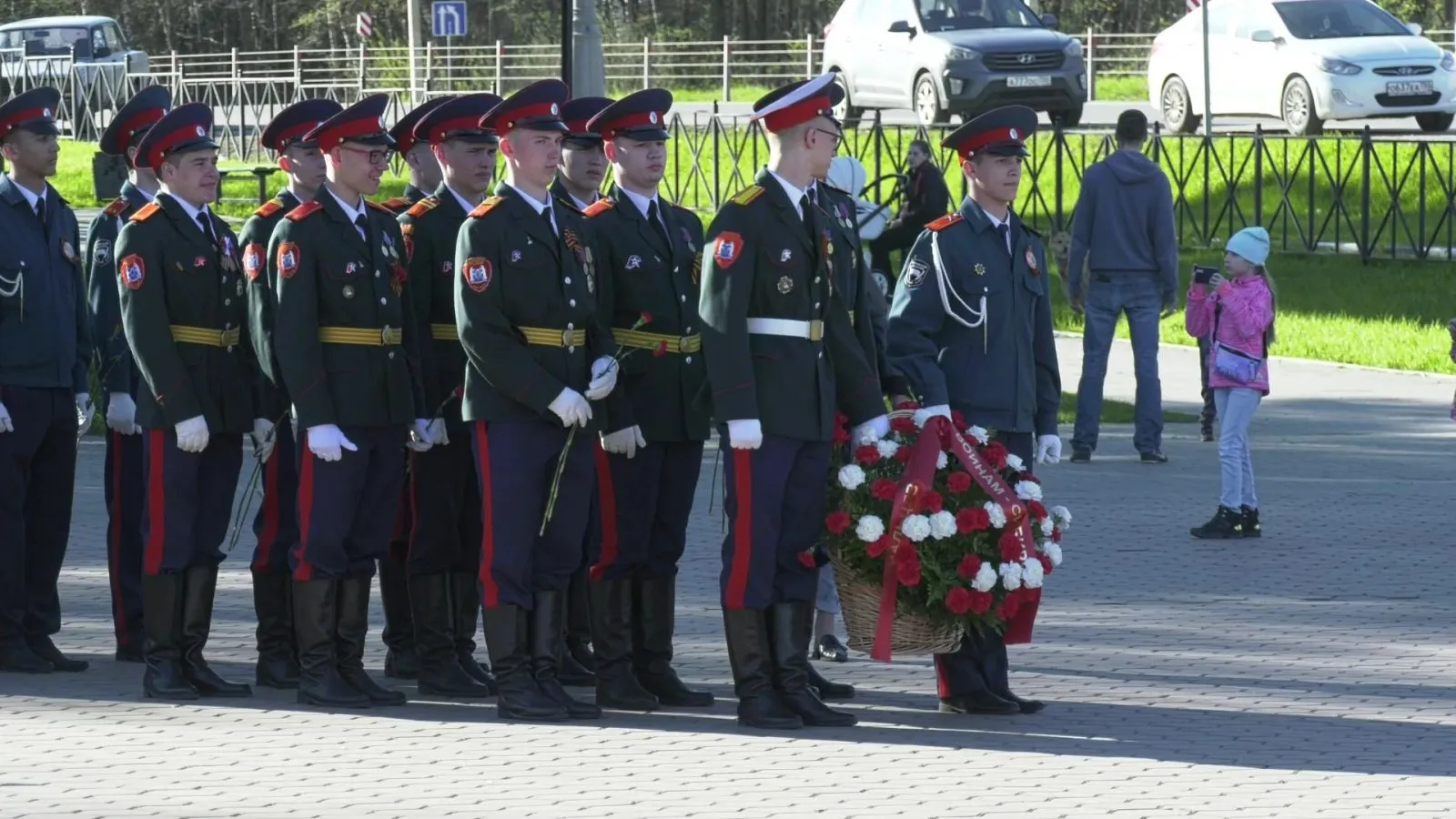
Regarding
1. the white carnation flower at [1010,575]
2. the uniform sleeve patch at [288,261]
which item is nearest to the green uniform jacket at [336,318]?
the uniform sleeve patch at [288,261]

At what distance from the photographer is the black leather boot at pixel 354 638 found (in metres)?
7.49

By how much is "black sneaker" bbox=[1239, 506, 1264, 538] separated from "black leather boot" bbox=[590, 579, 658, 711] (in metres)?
4.14

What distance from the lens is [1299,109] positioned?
966 inches

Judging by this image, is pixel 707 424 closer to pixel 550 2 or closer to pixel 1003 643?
pixel 1003 643

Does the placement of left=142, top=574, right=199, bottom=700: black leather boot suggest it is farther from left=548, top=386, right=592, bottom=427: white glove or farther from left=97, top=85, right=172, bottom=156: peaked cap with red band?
left=97, top=85, right=172, bottom=156: peaked cap with red band

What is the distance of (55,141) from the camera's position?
8.32m

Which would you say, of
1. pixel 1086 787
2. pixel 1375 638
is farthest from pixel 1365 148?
pixel 1086 787

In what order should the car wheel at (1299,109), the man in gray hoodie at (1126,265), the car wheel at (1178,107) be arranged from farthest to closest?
the car wheel at (1178,107), the car wheel at (1299,109), the man in gray hoodie at (1126,265)

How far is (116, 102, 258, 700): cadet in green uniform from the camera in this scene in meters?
7.50

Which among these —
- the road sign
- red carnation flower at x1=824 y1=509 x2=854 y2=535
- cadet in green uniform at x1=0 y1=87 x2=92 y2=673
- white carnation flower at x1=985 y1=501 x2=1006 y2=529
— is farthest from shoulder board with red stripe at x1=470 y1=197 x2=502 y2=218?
the road sign

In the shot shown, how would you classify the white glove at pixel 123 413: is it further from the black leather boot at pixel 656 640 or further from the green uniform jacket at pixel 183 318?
the black leather boot at pixel 656 640

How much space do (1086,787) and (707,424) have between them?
1978 millimetres

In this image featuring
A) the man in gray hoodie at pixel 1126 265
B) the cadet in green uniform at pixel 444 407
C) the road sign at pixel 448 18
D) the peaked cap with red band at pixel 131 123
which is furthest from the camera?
the road sign at pixel 448 18

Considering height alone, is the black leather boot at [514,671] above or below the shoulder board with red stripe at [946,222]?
below
